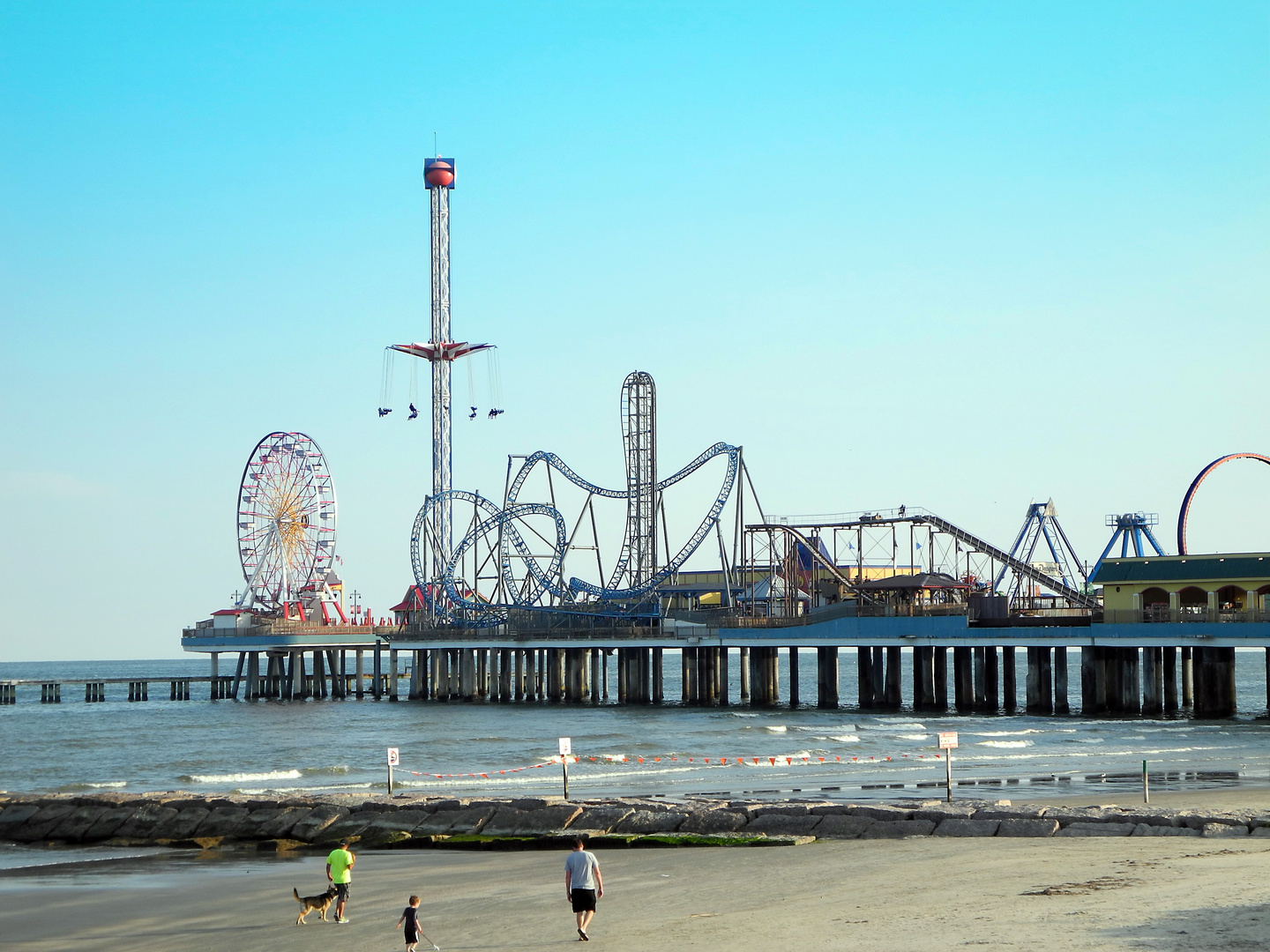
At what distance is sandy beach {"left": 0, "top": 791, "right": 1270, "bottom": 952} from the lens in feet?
52.6

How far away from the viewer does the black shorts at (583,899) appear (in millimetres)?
16953

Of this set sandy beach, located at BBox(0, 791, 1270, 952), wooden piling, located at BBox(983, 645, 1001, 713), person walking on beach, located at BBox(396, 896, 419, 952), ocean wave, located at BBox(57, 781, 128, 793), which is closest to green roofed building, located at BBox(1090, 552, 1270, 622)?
wooden piling, located at BBox(983, 645, 1001, 713)

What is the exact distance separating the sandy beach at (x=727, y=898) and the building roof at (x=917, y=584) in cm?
4473

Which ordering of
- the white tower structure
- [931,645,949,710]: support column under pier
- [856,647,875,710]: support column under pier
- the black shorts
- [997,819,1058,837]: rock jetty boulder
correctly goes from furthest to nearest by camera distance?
1. the white tower structure
2. [856,647,875,710]: support column under pier
3. [931,645,949,710]: support column under pier
4. [997,819,1058,837]: rock jetty boulder
5. the black shorts

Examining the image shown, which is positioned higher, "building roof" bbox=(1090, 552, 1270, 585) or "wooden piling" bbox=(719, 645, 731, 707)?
"building roof" bbox=(1090, 552, 1270, 585)

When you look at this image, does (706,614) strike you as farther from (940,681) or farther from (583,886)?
(583,886)

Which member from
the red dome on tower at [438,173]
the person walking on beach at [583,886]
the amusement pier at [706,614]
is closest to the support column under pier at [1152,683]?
the amusement pier at [706,614]

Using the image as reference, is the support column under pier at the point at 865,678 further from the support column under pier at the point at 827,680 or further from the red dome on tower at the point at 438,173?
the red dome on tower at the point at 438,173

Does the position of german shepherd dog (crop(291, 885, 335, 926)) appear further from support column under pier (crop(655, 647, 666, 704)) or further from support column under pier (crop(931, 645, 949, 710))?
support column under pier (crop(655, 647, 666, 704))

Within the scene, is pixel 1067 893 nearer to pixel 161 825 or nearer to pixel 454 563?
pixel 161 825

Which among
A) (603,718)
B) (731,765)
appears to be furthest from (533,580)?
(731,765)

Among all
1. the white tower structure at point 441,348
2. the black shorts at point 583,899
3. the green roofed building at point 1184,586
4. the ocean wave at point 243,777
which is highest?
the white tower structure at point 441,348

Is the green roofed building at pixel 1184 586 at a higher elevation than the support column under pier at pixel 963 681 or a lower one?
higher

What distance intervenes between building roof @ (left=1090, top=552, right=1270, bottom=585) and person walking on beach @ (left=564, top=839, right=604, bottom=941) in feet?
143
